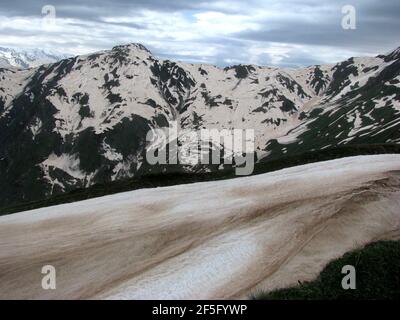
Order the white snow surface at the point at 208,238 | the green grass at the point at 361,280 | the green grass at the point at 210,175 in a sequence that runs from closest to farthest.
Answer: the green grass at the point at 361,280 < the white snow surface at the point at 208,238 < the green grass at the point at 210,175

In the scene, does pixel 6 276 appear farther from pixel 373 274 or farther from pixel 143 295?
pixel 373 274

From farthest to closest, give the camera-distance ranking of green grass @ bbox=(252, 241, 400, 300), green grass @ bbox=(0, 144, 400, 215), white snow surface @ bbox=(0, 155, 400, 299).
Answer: green grass @ bbox=(0, 144, 400, 215) → white snow surface @ bbox=(0, 155, 400, 299) → green grass @ bbox=(252, 241, 400, 300)

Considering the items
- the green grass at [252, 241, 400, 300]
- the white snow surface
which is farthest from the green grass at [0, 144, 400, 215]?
the green grass at [252, 241, 400, 300]

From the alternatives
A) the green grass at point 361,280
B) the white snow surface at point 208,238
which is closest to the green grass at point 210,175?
the white snow surface at point 208,238

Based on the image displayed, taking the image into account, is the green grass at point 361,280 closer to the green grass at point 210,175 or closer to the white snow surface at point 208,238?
the white snow surface at point 208,238

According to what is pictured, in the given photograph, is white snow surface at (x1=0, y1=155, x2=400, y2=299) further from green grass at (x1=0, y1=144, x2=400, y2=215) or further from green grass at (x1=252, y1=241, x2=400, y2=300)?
green grass at (x1=0, y1=144, x2=400, y2=215)

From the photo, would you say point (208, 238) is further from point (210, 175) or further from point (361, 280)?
point (210, 175)
